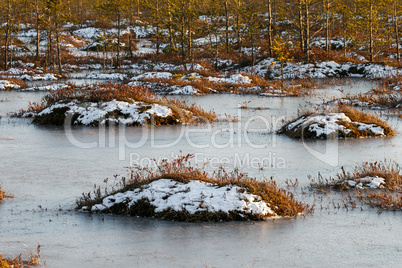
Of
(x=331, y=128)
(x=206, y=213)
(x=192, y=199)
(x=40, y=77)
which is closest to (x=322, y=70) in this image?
(x=40, y=77)

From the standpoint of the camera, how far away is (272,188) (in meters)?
9.53

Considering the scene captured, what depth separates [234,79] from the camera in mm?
38406

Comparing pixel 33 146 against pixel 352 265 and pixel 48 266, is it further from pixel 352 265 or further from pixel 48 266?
pixel 352 265

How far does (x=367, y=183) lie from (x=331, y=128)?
7245 millimetres

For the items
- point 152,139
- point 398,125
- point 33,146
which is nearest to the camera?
point 33,146

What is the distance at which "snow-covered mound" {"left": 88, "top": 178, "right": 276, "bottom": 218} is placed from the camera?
8.87 meters

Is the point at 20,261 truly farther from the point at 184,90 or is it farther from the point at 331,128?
the point at 184,90

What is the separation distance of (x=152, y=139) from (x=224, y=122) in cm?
538

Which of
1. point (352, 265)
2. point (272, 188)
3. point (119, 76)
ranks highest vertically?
point (119, 76)

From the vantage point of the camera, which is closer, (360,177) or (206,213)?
(206,213)

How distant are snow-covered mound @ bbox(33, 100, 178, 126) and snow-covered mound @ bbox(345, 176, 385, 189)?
11.6m

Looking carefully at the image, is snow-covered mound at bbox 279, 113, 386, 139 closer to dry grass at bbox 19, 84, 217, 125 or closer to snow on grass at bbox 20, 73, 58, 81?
dry grass at bbox 19, 84, 217, 125

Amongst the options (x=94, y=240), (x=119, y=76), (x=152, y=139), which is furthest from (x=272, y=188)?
(x=119, y=76)

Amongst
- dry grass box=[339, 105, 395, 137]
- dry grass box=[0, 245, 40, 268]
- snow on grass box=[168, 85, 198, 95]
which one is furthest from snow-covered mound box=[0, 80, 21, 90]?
dry grass box=[0, 245, 40, 268]
